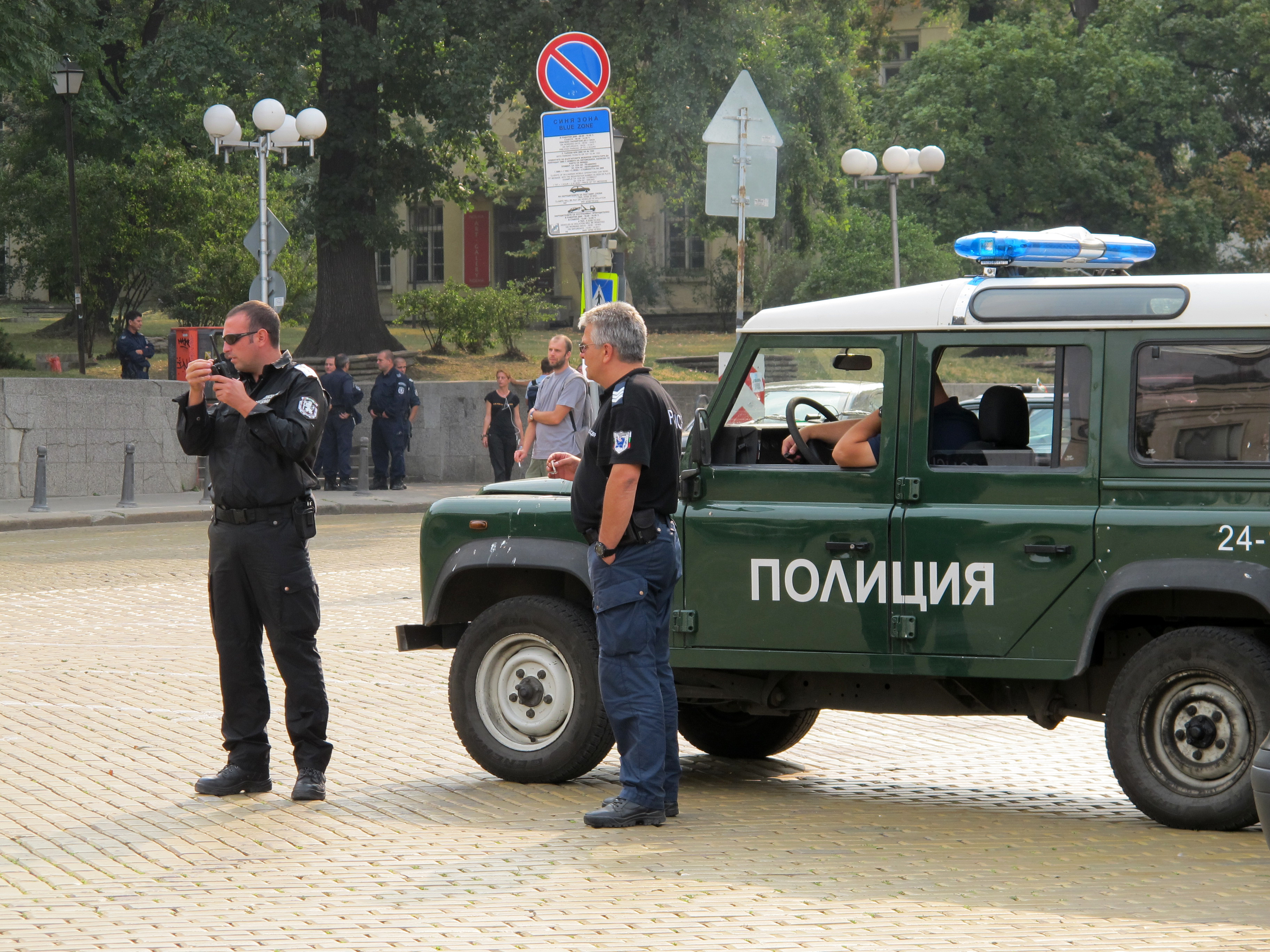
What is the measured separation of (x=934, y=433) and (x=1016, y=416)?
1.07 ft

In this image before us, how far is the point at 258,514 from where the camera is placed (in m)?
6.91

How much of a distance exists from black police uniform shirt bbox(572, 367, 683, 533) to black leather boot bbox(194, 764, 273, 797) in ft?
5.73

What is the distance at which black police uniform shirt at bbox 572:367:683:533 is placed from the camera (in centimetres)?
627

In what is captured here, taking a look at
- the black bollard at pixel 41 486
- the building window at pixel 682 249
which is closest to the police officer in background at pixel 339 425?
the black bollard at pixel 41 486

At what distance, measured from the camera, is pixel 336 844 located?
20.1ft

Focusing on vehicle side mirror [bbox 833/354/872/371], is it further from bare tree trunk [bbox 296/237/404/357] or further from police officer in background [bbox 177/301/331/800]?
bare tree trunk [bbox 296/237/404/357]

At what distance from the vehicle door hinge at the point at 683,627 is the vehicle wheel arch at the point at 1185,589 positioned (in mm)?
1464

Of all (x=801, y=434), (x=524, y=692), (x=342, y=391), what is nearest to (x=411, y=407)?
(x=342, y=391)

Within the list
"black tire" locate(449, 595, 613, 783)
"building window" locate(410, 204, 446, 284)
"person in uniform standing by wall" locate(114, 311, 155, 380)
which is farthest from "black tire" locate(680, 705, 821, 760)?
"building window" locate(410, 204, 446, 284)

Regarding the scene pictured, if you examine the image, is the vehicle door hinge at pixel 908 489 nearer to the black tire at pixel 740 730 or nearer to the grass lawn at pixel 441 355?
the black tire at pixel 740 730

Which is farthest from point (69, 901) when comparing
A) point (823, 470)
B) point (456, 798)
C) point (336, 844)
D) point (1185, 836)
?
point (1185, 836)

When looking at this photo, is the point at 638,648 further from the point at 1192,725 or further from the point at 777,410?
the point at 1192,725

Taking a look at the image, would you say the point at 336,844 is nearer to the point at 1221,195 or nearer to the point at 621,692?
the point at 621,692

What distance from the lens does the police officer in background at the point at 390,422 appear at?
85.3ft
